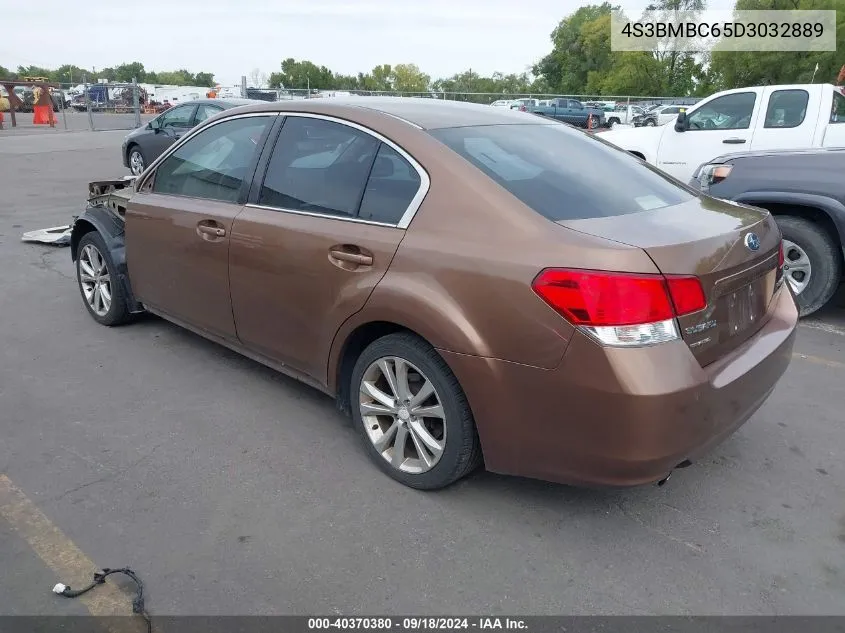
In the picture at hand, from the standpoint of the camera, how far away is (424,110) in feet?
11.3

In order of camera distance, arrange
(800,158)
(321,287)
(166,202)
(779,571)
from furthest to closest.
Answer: (800,158)
(166,202)
(321,287)
(779,571)

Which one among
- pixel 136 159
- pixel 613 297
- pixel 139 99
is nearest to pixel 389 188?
pixel 613 297

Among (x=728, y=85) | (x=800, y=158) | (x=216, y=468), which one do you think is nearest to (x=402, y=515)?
(x=216, y=468)

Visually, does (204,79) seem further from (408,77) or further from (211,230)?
(211,230)

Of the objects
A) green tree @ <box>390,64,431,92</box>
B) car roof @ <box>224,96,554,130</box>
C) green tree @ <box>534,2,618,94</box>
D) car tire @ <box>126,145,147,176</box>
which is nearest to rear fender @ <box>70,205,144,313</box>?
car roof @ <box>224,96,554,130</box>

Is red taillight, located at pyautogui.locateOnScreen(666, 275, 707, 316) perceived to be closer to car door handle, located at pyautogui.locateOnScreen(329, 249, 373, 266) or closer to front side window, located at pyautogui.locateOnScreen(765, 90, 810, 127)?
car door handle, located at pyautogui.locateOnScreen(329, 249, 373, 266)

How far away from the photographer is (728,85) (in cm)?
4512

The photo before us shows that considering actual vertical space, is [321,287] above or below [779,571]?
above

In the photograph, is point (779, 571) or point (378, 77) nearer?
point (779, 571)

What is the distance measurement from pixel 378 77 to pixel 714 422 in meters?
114

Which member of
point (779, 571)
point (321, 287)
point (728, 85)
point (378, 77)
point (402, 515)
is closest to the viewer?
point (779, 571)

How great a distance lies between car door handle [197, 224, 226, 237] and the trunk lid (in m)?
2.00

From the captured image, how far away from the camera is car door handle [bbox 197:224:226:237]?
380 cm

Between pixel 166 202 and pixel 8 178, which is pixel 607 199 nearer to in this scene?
Answer: pixel 166 202
